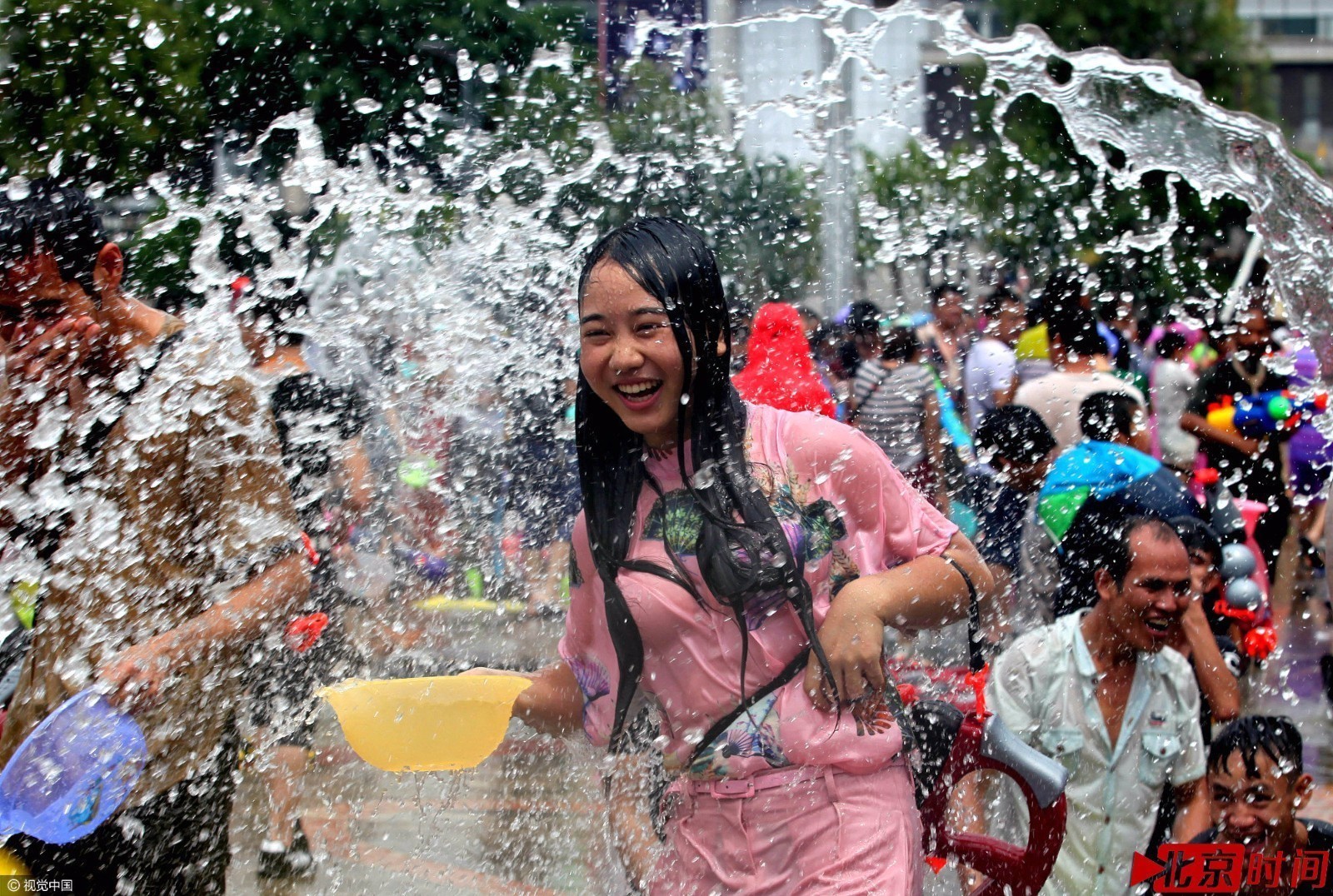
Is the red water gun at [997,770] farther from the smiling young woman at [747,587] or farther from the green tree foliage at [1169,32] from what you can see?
the green tree foliage at [1169,32]

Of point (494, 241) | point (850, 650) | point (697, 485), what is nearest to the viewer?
point (850, 650)

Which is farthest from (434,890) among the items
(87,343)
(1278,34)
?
(1278,34)

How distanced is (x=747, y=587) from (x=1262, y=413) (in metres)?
5.04

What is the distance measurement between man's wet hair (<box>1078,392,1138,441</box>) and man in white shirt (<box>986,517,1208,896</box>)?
1230 millimetres

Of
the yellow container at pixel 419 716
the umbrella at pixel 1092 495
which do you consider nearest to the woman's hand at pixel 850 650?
the yellow container at pixel 419 716

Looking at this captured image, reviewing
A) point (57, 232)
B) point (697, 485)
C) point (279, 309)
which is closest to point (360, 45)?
point (279, 309)

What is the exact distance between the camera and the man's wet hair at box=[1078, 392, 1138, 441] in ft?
14.5

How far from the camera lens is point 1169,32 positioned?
2684 cm

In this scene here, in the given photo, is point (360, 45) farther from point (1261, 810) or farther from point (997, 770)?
point (997, 770)

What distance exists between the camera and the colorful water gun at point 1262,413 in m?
6.29

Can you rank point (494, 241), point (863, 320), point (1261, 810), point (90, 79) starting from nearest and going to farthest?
point (1261, 810) → point (494, 241) → point (863, 320) → point (90, 79)

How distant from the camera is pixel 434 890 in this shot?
149 inches

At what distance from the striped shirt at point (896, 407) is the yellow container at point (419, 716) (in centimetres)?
308

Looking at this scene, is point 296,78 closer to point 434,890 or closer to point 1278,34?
point 434,890
